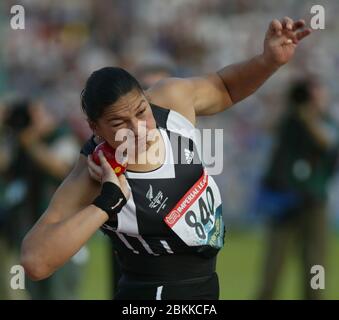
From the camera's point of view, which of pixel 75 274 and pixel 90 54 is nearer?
pixel 75 274

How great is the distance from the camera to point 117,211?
4.59 m

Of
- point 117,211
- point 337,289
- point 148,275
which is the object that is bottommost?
point 337,289

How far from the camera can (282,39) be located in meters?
5.23

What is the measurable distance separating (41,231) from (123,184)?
463mm

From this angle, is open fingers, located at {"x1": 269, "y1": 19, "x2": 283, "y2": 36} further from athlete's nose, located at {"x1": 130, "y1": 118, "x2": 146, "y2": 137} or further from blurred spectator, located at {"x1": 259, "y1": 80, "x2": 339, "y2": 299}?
blurred spectator, located at {"x1": 259, "y1": 80, "x2": 339, "y2": 299}

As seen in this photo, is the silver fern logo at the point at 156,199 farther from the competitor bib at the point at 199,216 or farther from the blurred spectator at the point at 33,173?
the blurred spectator at the point at 33,173

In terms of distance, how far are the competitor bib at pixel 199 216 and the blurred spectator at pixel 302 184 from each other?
4.83 meters

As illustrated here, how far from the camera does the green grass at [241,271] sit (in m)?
10.5

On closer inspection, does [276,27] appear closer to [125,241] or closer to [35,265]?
[125,241]

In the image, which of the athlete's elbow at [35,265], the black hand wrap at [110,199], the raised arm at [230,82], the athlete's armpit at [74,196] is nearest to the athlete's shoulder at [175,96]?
the raised arm at [230,82]

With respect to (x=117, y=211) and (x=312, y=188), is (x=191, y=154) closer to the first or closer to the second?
(x=117, y=211)

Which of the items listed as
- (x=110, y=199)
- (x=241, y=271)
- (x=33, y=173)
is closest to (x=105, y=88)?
(x=110, y=199)

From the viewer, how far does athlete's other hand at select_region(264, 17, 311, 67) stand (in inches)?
205
